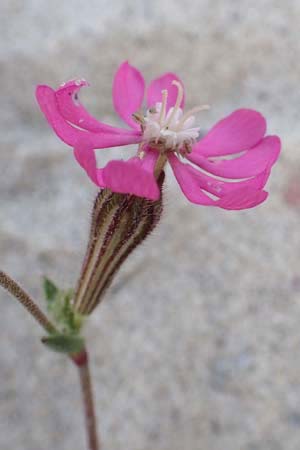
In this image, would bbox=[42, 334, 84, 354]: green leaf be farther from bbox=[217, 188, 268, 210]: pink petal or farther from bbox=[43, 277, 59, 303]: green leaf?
bbox=[217, 188, 268, 210]: pink petal

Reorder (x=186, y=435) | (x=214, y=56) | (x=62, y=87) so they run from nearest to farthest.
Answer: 1. (x=62, y=87)
2. (x=186, y=435)
3. (x=214, y=56)

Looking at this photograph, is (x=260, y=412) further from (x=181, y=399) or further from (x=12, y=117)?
(x=12, y=117)

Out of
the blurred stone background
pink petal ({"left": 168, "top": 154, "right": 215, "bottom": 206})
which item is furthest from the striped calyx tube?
the blurred stone background

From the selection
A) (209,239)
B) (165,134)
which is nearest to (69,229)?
Answer: (209,239)

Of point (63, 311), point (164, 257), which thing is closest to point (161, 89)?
point (63, 311)

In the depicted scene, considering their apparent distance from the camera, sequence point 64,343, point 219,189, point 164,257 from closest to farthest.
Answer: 1. point 219,189
2. point 64,343
3. point 164,257

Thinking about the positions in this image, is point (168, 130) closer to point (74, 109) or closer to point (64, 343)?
point (74, 109)
